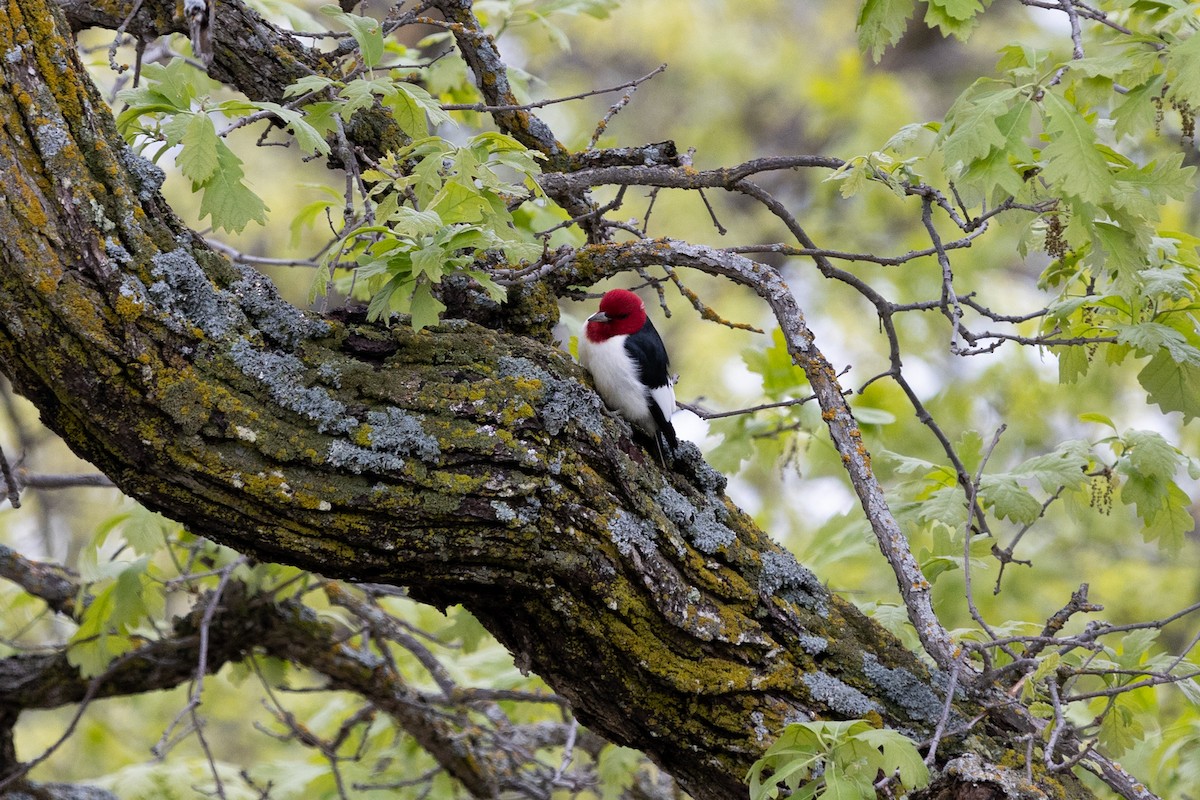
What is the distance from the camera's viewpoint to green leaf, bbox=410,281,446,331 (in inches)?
78.2

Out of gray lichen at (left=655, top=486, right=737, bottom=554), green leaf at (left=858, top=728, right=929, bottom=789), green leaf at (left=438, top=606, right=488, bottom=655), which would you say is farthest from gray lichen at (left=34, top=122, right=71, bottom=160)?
green leaf at (left=438, top=606, right=488, bottom=655)

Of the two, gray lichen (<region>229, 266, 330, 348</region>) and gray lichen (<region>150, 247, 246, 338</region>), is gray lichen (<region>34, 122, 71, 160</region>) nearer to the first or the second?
gray lichen (<region>150, 247, 246, 338</region>)

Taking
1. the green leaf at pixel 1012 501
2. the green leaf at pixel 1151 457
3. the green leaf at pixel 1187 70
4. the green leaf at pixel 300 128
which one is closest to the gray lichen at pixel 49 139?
the green leaf at pixel 300 128

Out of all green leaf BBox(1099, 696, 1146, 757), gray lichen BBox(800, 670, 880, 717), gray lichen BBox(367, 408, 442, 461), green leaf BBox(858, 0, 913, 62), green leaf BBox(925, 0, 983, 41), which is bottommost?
gray lichen BBox(800, 670, 880, 717)

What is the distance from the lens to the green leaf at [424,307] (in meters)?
1.99

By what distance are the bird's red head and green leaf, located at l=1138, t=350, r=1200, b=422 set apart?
1525 millimetres

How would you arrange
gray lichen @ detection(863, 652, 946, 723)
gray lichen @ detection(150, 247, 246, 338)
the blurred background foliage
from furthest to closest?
the blurred background foliage, gray lichen @ detection(863, 652, 946, 723), gray lichen @ detection(150, 247, 246, 338)

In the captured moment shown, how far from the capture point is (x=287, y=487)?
1928mm

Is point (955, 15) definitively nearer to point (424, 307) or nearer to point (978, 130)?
point (978, 130)

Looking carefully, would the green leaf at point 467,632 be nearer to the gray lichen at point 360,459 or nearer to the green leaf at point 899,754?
the gray lichen at point 360,459

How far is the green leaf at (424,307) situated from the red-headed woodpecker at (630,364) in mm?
810

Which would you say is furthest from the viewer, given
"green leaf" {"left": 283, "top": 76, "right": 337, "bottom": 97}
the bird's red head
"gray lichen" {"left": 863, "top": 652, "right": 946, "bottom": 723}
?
the bird's red head

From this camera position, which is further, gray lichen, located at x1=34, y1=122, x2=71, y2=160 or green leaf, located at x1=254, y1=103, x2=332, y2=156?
green leaf, located at x1=254, y1=103, x2=332, y2=156

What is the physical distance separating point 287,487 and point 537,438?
0.48m
